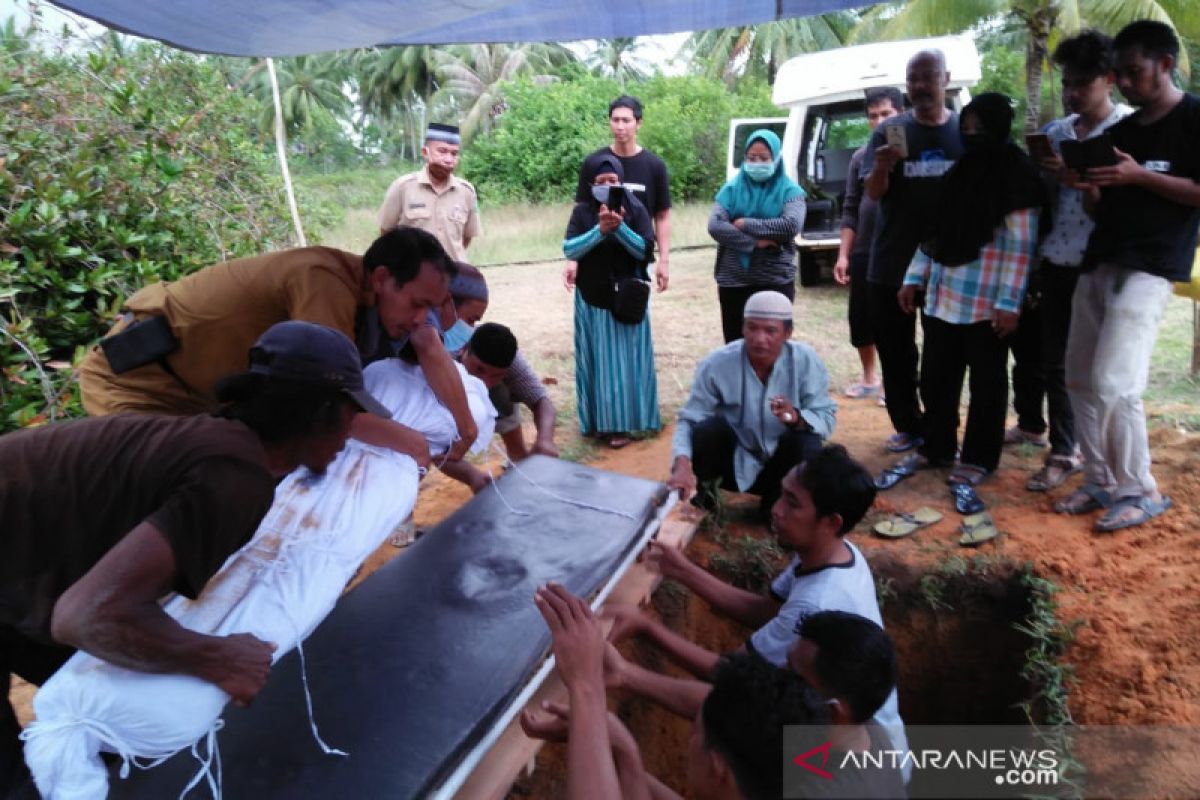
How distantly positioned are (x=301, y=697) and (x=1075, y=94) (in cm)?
326

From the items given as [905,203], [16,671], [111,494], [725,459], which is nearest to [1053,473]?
[905,203]

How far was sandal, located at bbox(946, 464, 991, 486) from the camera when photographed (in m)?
3.50

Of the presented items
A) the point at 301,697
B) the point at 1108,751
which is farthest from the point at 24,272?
the point at 1108,751

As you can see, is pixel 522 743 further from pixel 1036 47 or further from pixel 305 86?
pixel 305 86

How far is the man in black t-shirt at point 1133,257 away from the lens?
2727 mm

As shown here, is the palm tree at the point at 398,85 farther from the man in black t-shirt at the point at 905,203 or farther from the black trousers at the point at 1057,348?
the black trousers at the point at 1057,348

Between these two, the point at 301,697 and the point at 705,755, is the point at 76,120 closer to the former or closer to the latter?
the point at 301,697

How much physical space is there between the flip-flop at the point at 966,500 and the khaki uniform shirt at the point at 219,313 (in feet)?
8.49

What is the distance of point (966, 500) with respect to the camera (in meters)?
3.36

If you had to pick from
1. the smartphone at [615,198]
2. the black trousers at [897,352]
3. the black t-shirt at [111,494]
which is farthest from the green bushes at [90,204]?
the black trousers at [897,352]

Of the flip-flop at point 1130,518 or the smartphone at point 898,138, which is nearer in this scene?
the flip-flop at point 1130,518

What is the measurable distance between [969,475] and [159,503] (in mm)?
3199

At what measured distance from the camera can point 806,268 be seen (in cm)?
859

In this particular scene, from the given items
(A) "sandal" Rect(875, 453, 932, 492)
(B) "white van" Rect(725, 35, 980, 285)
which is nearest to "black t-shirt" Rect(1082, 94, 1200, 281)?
(A) "sandal" Rect(875, 453, 932, 492)
